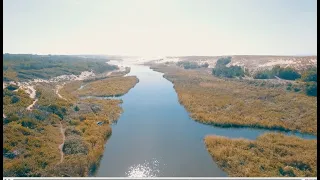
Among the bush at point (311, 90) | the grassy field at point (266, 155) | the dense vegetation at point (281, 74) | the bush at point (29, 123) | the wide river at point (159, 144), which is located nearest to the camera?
the grassy field at point (266, 155)

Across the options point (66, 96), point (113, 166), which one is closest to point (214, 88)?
point (66, 96)

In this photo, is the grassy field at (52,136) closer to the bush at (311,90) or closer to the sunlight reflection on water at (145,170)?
the sunlight reflection on water at (145,170)

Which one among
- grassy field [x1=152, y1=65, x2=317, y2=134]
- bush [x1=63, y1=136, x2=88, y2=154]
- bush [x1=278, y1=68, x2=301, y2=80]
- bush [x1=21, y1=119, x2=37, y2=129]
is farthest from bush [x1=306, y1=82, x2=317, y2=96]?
bush [x1=21, y1=119, x2=37, y2=129]

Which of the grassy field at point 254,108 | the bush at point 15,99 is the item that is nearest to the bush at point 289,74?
the grassy field at point 254,108

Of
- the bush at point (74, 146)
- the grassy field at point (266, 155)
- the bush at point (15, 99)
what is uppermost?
the bush at point (15, 99)

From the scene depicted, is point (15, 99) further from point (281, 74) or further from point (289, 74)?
point (289, 74)

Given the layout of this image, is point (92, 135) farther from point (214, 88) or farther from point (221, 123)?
point (214, 88)

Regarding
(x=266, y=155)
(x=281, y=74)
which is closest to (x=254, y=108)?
(x=266, y=155)
